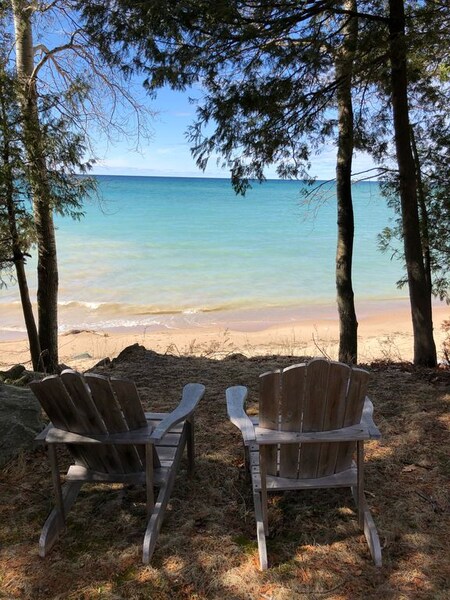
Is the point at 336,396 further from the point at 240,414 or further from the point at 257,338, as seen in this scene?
the point at 257,338

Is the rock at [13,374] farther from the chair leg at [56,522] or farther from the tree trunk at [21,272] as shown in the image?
the chair leg at [56,522]

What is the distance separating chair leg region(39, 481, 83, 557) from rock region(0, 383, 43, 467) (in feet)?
2.57

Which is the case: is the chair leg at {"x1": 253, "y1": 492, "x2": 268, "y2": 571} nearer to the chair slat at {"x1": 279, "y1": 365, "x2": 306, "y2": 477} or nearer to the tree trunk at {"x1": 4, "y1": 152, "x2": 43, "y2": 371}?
the chair slat at {"x1": 279, "y1": 365, "x2": 306, "y2": 477}

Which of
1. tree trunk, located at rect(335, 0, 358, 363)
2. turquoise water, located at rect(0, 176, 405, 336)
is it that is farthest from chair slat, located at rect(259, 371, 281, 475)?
turquoise water, located at rect(0, 176, 405, 336)

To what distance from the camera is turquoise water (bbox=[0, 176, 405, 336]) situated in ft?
42.1

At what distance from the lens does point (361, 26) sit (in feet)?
16.9

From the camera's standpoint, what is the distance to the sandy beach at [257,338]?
335 inches

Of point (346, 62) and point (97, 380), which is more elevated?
point (346, 62)

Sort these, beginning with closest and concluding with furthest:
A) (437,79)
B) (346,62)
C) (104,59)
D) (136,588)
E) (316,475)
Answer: (136,588)
(316,475)
(346,62)
(104,59)
(437,79)

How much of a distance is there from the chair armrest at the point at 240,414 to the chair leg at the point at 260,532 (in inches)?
15.3

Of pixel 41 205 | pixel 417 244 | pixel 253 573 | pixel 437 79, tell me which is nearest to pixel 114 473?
pixel 253 573

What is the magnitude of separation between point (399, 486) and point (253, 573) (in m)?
1.11

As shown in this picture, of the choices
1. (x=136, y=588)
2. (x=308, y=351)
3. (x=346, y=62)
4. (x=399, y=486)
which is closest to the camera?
(x=136, y=588)

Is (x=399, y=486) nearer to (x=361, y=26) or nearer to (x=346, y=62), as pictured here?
(x=346, y=62)
